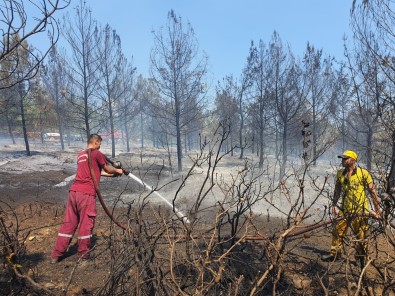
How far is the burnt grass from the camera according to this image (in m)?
2.27

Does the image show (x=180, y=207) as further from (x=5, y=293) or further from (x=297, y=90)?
(x=297, y=90)

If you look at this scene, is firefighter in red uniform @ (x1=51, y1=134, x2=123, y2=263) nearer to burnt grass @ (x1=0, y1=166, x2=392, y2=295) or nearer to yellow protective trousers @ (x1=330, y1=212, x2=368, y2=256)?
burnt grass @ (x1=0, y1=166, x2=392, y2=295)

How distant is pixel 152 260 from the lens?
2.60 metres

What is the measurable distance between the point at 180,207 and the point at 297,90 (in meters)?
7.57

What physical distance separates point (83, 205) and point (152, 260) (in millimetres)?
1935

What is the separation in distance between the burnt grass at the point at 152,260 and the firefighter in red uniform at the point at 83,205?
220 millimetres

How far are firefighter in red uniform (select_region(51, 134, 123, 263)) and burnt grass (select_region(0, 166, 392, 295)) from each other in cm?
22

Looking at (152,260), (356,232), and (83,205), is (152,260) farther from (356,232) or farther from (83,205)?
(356,232)

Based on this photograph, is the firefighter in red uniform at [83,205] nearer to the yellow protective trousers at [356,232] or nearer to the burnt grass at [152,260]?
the burnt grass at [152,260]

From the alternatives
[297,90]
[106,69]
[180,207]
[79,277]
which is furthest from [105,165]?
[106,69]

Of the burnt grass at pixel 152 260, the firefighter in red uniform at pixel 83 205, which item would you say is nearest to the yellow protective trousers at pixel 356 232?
the burnt grass at pixel 152 260

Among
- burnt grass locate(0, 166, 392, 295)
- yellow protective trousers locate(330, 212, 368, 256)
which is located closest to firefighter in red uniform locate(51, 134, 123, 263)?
burnt grass locate(0, 166, 392, 295)

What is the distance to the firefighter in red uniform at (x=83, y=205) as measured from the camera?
396cm

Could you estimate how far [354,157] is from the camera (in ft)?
13.5
